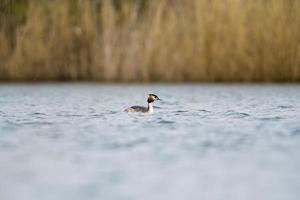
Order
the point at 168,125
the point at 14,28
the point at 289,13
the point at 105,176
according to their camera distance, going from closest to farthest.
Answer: the point at 105,176, the point at 168,125, the point at 289,13, the point at 14,28

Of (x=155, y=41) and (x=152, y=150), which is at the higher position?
(x=155, y=41)

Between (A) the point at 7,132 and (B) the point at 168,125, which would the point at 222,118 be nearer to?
(B) the point at 168,125

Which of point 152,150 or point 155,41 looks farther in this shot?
point 155,41

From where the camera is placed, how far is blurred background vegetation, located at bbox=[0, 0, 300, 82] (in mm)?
16500

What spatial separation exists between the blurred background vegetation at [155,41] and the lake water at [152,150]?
10.8 ft

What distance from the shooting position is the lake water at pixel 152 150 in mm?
5547

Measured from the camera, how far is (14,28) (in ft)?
57.5

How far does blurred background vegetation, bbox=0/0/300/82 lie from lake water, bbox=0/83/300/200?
3.30 metres

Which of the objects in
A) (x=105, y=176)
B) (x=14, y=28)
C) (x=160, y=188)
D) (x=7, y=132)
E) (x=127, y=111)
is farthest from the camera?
(x=14, y=28)

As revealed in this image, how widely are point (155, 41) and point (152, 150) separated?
32.2 feet

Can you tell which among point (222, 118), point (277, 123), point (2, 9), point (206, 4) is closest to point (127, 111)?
point (222, 118)

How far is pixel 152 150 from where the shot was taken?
24.0 ft

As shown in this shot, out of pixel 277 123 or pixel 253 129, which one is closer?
pixel 253 129

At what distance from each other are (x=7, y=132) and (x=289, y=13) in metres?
9.07
